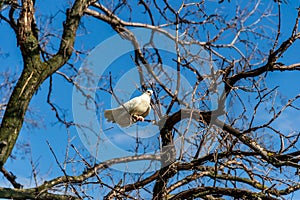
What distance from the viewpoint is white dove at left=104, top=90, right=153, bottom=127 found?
489cm

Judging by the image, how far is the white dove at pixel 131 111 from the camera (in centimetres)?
489

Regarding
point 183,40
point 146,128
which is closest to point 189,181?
point 146,128

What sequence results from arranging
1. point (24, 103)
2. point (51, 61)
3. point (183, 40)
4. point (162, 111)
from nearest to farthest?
point (24, 103)
point (51, 61)
point (162, 111)
point (183, 40)

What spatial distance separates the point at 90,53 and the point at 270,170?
278 cm

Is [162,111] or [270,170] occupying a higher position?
[162,111]

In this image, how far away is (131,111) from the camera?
4.93 meters

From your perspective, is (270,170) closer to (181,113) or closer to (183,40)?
(181,113)

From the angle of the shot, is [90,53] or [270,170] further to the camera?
[90,53]

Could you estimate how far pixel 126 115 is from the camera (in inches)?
195

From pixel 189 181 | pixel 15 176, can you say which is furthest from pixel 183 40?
pixel 15 176

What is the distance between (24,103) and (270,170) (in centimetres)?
270

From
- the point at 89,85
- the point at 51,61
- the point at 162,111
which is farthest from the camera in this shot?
the point at 89,85

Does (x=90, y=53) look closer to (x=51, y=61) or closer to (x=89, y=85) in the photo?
(x=89, y=85)

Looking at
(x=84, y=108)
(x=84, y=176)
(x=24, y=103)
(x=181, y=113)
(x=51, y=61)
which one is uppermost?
(x=84, y=108)
